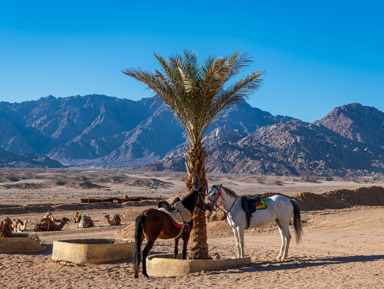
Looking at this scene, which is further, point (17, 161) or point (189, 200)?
point (17, 161)

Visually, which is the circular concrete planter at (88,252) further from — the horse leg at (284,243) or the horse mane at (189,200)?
the horse leg at (284,243)

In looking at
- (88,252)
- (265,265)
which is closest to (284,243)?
(265,265)

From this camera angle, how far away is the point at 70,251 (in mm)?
14750

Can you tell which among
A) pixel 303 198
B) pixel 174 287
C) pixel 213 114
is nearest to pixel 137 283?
pixel 174 287

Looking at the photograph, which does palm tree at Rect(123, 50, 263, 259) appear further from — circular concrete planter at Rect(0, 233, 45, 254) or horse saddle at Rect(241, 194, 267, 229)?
circular concrete planter at Rect(0, 233, 45, 254)

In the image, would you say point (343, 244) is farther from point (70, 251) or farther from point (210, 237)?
point (70, 251)

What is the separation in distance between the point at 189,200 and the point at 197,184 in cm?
63

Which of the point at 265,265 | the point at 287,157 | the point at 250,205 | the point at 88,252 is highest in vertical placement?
the point at 287,157

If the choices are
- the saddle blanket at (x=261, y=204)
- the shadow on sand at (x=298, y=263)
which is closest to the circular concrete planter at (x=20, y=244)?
the shadow on sand at (x=298, y=263)

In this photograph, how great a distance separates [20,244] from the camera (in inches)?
696

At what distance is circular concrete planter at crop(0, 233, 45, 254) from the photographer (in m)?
17.4

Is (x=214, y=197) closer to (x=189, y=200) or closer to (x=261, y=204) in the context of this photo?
(x=189, y=200)

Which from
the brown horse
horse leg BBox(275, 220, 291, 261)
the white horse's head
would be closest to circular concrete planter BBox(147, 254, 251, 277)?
the brown horse

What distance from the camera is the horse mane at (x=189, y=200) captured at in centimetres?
1320
